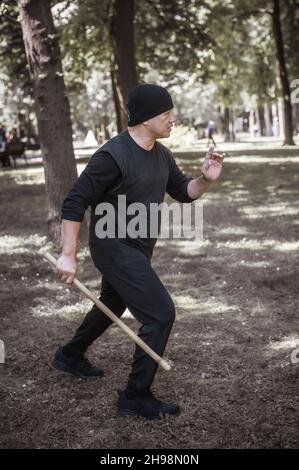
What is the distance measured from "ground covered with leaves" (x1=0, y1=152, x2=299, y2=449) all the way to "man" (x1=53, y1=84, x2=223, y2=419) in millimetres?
322

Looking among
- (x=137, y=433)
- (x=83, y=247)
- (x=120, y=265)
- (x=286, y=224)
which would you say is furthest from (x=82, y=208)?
(x=286, y=224)

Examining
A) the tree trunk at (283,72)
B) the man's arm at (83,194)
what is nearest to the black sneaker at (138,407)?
the man's arm at (83,194)

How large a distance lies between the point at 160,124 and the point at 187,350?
89.6 inches

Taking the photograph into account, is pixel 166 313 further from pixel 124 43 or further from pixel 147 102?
pixel 124 43

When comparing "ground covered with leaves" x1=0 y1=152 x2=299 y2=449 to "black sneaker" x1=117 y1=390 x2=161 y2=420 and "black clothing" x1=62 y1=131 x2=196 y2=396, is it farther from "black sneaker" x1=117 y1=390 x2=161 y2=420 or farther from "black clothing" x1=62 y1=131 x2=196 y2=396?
"black clothing" x1=62 y1=131 x2=196 y2=396

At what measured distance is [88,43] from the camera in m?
20.1

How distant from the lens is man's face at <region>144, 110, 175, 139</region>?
12.5 feet

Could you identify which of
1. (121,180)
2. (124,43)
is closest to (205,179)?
(121,180)

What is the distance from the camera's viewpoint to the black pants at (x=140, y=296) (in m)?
3.75

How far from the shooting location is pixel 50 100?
28.9 ft

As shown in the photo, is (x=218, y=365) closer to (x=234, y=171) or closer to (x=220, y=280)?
(x=220, y=280)

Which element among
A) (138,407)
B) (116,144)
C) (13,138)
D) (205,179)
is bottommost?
(138,407)

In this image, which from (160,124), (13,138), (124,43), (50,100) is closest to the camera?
(160,124)

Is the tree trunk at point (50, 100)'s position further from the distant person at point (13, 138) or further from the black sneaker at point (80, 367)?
the distant person at point (13, 138)
